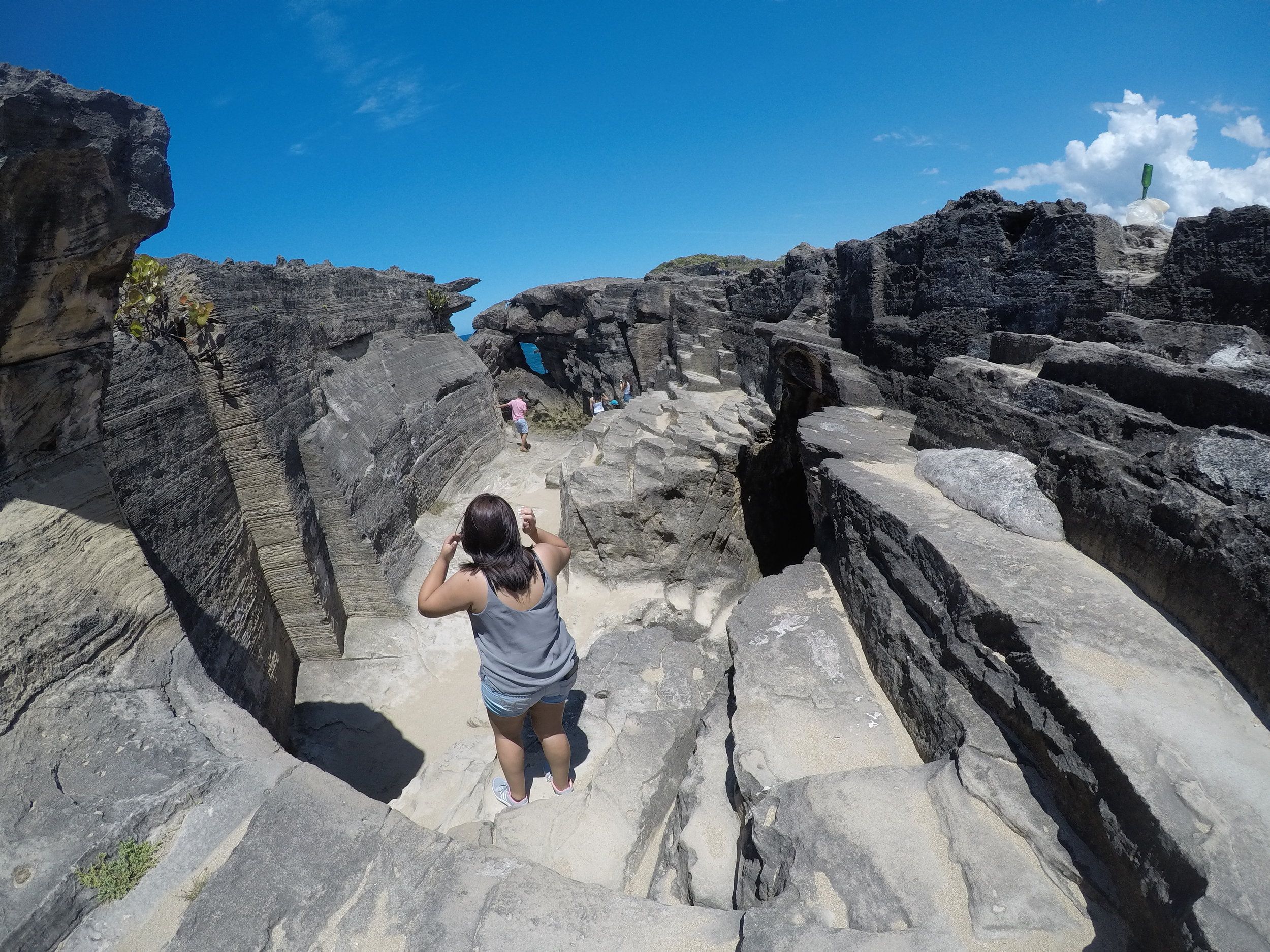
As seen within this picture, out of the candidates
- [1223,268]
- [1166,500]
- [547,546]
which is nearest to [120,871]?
[547,546]

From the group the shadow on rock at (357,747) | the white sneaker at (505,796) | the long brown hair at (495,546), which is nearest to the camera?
the long brown hair at (495,546)

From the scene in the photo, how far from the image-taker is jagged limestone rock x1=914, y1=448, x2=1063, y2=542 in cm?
355

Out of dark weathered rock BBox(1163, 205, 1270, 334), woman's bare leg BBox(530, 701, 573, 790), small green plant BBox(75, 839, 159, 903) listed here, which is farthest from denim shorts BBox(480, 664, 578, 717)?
dark weathered rock BBox(1163, 205, 1270, 334)

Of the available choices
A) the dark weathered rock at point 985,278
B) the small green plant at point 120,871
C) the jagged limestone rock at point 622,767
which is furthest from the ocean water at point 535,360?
the small green plant at point 120,871

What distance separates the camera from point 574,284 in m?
20.5

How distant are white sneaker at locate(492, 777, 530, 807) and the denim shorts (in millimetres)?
633

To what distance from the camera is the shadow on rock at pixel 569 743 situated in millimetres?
3596

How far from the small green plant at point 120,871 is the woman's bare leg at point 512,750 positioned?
130 cm

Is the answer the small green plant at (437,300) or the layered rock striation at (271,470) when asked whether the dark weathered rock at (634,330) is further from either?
the layered rock striation at (271,470)

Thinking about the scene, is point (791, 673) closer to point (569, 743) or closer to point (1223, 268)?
point (569, 743)

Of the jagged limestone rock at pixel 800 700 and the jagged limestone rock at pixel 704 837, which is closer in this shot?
the jagged limestone rock at pixel 704 837

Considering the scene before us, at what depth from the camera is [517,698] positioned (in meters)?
2.85

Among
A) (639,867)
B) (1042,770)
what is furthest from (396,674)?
(1042,770)

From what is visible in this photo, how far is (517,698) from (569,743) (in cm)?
103
